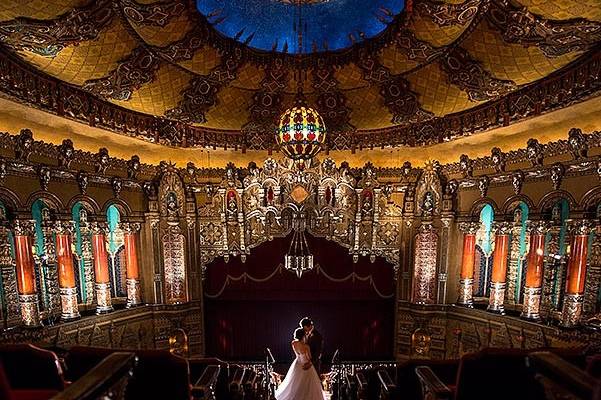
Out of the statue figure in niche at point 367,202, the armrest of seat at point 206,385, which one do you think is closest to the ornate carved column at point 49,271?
the armrest of seat at point 206,385

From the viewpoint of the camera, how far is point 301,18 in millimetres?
7875

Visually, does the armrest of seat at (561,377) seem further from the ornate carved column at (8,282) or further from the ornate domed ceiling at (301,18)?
the ornate carved column at (8,282)

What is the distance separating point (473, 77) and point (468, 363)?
672cm

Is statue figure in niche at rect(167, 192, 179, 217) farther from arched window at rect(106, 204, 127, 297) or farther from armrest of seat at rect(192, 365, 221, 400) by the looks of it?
armrest of seat at rect(192, 365, 221, 400)

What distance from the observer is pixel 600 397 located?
188 cm

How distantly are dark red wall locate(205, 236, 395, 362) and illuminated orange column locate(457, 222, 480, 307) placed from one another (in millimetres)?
1976

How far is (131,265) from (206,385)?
5.90 m

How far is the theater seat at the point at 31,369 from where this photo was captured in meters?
3.55

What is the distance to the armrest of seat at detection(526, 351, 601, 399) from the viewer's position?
206 cm

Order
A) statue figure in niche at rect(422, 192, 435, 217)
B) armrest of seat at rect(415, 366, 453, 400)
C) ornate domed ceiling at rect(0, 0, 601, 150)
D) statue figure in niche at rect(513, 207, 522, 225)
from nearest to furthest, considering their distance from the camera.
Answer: armrest of seat at rect(415, 366, 453, 400)
ornate domed ceiling at rect(0, 0, 601, 150)
statue figure in niche at rect(513, 207, 522, 225)
statue figure in niche at rect(422, 192, 435, 217)

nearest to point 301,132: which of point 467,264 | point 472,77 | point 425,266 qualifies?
point 472,77

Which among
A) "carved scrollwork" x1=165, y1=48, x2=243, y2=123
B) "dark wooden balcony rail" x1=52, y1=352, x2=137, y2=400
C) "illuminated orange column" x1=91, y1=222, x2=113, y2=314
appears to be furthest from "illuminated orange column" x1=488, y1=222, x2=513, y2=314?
"illuminated orange column" x1=91, y1=222, x2=113, y2=314

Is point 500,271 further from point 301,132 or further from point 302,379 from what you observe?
point 301,132

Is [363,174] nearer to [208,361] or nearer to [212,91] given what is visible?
[212,91]
